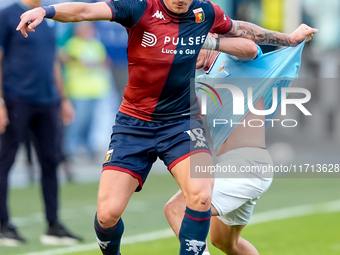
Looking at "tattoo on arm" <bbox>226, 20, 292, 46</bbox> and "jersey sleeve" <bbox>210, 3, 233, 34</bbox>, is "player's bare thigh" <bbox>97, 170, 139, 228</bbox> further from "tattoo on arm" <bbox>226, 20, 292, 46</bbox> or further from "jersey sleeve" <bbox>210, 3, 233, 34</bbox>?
"tattoo on arm" <bbox>226, 20, 292, 46</bbox>

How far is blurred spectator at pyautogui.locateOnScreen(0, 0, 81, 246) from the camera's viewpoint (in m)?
6.85

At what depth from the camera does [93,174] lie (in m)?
12.7

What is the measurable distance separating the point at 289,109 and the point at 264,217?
8.94 metres

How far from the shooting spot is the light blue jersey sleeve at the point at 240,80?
535 centimetres

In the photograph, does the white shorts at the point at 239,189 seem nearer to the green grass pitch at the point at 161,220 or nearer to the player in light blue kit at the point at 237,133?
the player in light blue kit at the point at 237,133

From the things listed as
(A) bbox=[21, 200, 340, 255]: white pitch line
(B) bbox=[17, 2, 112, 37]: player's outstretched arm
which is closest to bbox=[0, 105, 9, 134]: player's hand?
(A) bbox=[21, 200, 340, 255]: white pitch line

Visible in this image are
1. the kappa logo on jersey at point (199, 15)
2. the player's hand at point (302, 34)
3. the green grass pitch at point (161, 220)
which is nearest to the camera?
the kappa logo on jersey at point (199, 15)

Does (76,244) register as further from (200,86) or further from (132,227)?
(200,86)

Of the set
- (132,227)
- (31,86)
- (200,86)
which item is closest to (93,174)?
(132,227)

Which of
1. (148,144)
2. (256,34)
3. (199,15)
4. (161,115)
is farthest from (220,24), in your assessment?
(148,144)

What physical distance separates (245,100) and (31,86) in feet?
9.12

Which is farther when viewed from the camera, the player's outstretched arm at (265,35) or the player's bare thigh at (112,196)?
the player's outstretched arm at (265,35)

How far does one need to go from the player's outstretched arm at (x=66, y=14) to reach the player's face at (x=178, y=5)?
52 centimetres

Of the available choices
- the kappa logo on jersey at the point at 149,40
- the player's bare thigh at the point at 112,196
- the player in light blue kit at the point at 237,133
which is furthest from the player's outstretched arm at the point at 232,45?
the player's bare thigh at the point at 112,196
